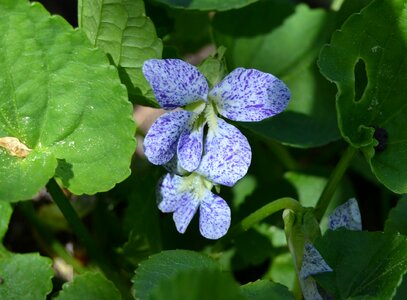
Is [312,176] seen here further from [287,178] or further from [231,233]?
[231,233]

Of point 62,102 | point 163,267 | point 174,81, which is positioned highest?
point 174,81

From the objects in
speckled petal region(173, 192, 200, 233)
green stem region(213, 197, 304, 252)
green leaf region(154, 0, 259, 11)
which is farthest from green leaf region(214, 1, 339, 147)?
speckled petal region(173, 192, 200, 233)

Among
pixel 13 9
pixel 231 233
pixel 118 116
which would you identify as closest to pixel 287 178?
pixel 231 233

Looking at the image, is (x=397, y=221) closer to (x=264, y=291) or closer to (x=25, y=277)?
(x=264, y=291)

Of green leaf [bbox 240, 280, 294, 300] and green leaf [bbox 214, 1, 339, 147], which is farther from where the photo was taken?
green leaf [bbox 214, 1, 339, 147]

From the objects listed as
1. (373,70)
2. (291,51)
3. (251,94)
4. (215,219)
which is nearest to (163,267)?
(215,219)

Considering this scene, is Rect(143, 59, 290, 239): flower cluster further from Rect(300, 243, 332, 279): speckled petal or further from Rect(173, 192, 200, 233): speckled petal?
Rect(300, 243, 332, 279): speckled petal

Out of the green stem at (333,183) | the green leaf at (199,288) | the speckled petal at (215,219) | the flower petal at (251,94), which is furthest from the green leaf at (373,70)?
the green leaf at (199,288)
